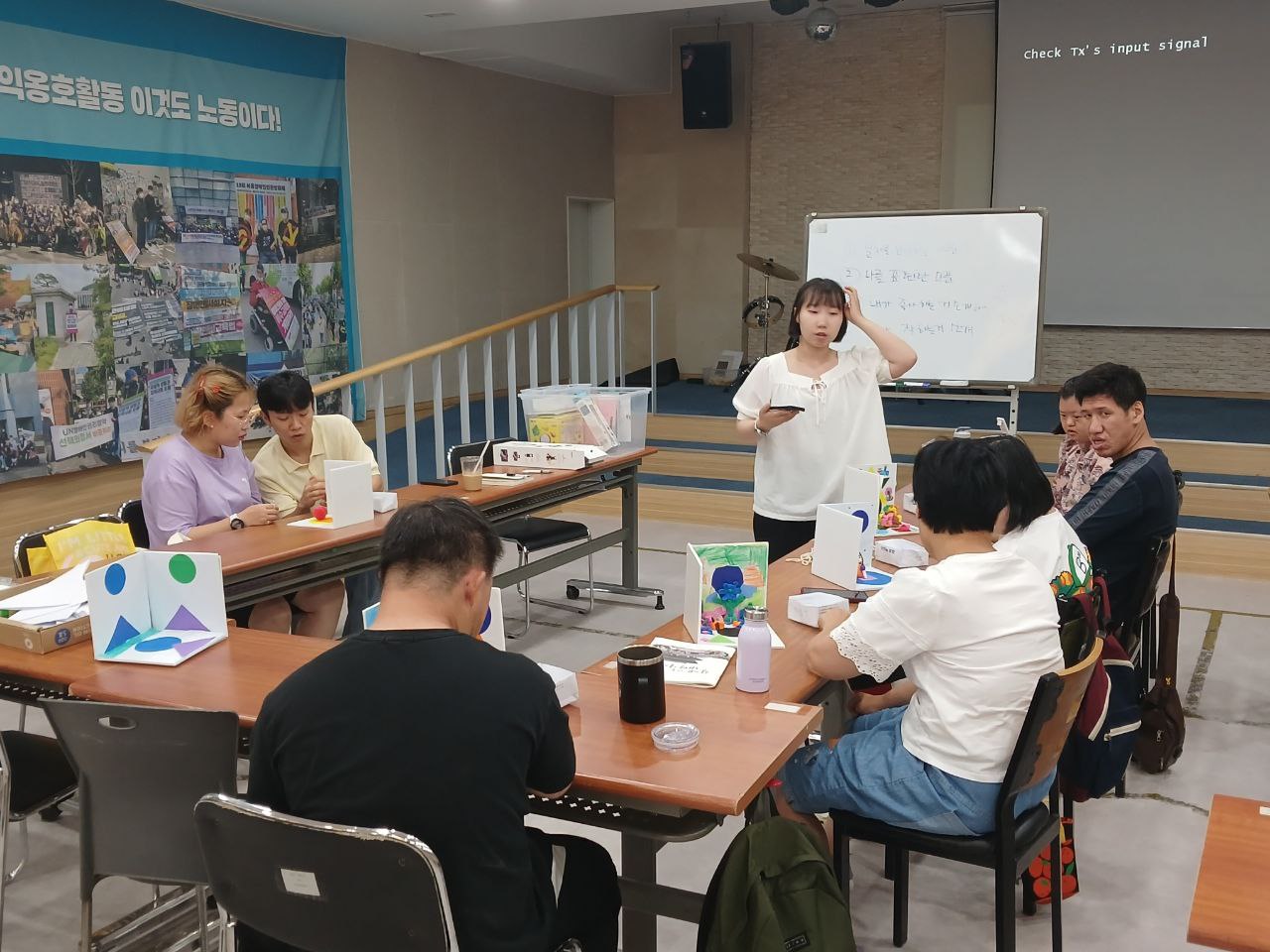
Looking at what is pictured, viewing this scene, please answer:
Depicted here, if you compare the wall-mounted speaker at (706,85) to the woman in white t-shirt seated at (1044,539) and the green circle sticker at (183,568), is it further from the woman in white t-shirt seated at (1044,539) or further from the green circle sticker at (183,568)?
the green circle sticker at (183,568)

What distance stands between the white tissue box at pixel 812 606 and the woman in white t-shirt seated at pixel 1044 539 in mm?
432

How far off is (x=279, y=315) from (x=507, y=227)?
3.03 m

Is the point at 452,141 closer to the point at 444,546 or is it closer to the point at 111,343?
the point at 111,343

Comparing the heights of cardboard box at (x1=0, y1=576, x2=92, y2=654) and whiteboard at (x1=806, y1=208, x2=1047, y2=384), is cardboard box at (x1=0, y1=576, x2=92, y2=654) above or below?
below

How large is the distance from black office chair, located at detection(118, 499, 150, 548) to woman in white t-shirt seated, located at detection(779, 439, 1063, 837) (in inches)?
102

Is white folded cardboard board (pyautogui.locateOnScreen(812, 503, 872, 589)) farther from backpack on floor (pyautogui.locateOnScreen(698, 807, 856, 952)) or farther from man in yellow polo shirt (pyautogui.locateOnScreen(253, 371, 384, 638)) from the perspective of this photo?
man in yellow polo shirt (pyautogui.locateOnScreen(253, 371, 384, 638))

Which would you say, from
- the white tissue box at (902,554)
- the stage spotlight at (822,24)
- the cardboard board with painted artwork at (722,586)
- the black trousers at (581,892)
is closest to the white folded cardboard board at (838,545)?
the white tissue box at (902,554)

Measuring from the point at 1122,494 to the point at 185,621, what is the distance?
2.52 meters

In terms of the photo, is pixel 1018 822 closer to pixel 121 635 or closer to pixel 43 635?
pixel 121 635

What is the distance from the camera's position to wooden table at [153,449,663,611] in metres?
3.32

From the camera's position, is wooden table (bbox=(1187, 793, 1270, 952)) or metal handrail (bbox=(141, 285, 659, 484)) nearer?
wooden table (bbox=(1187, 793, 1270, 952))

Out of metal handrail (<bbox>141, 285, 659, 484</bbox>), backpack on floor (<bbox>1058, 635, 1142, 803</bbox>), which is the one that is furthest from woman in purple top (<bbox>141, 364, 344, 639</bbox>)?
backpack on floor (<bbox>1058, 635, 1142, 803</bbox>)

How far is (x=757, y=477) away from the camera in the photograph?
12.8 ft

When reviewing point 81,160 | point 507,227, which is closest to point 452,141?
point 507,227
